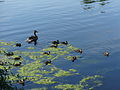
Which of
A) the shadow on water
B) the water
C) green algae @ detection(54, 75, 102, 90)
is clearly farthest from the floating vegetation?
the shadow on water

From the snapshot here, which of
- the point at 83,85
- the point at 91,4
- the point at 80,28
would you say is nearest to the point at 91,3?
the point at 91,4

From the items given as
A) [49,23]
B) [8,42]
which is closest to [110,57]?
[8,42]

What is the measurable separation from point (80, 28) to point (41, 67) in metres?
14.7

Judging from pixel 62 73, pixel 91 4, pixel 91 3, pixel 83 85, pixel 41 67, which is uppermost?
pixel 91 3

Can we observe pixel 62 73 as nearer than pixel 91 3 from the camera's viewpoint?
Yes

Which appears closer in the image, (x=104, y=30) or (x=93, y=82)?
(x=93, y=82)

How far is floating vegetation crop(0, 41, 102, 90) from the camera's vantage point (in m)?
19.0

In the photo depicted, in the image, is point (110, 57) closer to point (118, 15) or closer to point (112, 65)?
point (112, 65)

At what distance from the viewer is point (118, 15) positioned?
40.6 meters

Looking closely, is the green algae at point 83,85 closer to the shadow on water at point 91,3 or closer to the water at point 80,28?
the water at point 80,28

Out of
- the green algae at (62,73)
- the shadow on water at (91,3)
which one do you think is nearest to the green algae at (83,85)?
the green algae at (62,73)

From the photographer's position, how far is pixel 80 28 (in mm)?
34781

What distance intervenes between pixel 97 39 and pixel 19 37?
10.8 m

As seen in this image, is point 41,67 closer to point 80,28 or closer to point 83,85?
point 83,85
